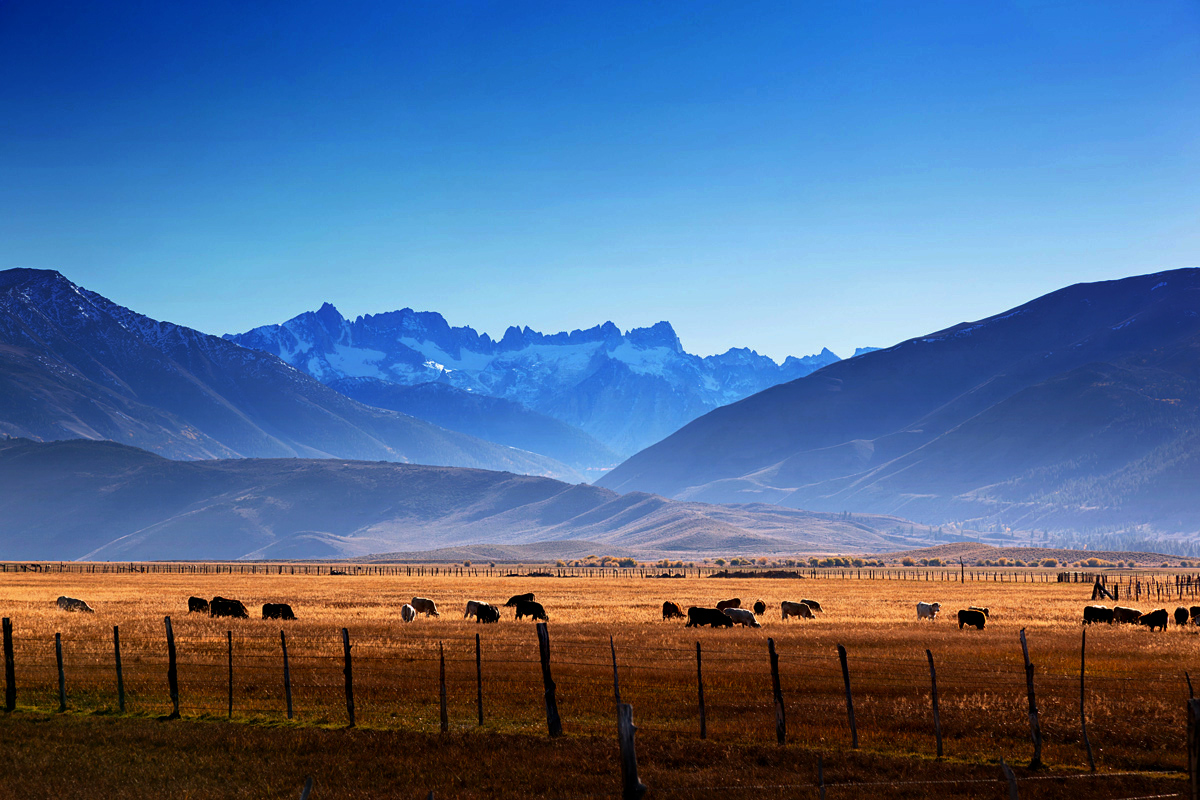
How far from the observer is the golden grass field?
55.5 ft

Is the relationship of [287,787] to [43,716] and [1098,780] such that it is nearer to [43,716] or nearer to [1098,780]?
[43,716]

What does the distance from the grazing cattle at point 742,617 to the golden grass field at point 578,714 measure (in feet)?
8.31

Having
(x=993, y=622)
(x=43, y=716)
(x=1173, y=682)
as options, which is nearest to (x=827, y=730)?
(x=1173, y=682)

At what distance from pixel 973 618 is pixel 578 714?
30.6 metres

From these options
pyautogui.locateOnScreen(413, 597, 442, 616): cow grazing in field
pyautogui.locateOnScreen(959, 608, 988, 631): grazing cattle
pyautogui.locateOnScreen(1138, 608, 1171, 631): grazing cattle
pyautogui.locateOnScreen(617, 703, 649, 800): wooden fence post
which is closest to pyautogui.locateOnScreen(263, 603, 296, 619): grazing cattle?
pyautogui.locateOnScreen(413, 597, 442, 616): cow grazing in field

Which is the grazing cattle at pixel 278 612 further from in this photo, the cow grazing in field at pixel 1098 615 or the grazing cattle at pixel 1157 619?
the grazing cattle at pixel 1157 619

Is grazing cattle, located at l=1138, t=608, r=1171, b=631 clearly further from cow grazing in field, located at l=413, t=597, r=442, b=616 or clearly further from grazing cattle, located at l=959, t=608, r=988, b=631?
cow grazing in field, located at l=413, t=597, r=442, b=616

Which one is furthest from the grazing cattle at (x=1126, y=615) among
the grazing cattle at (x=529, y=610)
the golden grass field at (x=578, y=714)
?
the grazing cattle at (x=529, y=610)

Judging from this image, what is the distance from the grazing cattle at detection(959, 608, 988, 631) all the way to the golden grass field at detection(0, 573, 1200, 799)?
4.13m

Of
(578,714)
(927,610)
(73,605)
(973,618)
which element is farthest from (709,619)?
(73,605)

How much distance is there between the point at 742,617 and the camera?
1772 inches

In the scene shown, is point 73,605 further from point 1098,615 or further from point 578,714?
point 1098,615

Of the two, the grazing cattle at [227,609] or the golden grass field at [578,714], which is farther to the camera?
the grazing cattle at [227,609]

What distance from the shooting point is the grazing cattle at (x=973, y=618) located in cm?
4669
